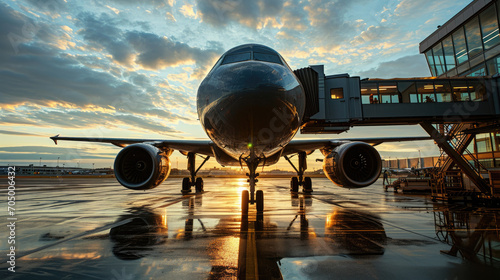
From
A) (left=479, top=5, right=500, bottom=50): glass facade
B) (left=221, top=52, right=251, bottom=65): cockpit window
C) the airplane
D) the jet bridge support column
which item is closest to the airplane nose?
the airplane

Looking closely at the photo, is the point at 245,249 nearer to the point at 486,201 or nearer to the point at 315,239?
the point at 315,239

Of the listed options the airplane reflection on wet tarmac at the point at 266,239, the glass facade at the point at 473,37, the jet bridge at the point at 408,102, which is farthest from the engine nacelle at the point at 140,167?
the glass facade at the point at 473,37

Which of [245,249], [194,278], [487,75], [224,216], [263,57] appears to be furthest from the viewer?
[487,75]

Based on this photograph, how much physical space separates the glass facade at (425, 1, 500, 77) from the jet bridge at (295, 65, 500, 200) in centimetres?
225

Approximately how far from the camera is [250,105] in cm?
455

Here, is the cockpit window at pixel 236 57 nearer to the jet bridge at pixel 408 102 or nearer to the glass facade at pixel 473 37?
the jet bridge at pixel 408 102

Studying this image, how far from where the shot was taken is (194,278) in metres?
3.17

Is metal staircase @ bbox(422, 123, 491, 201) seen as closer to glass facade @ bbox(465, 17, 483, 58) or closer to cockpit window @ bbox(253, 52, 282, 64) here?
glass facade @ bbox(465, 17, 483, 58)

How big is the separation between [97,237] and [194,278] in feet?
10.5

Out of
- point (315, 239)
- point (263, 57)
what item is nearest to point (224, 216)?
point (315, 239)

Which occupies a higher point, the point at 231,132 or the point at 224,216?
the point at 231,132

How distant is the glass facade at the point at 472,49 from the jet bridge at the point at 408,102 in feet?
7.39

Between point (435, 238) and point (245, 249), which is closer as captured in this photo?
point (245, 249)

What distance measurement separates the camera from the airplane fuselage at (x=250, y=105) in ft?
15.1
